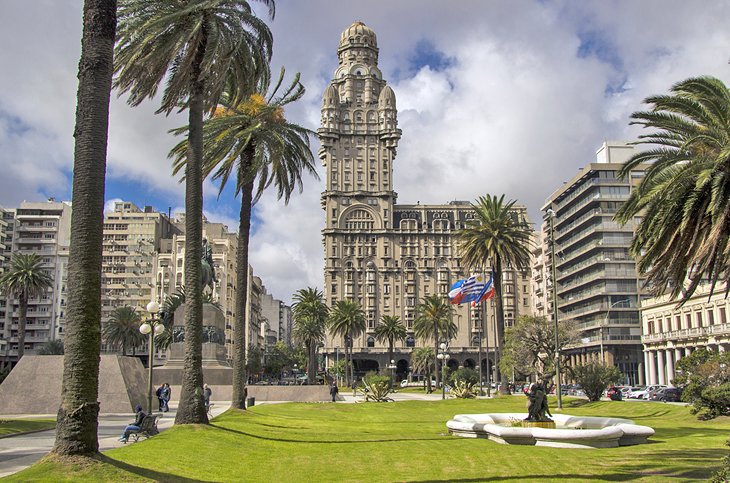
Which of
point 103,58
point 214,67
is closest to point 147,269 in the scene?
point 214,67

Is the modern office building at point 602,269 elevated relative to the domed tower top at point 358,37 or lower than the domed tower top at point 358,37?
lower

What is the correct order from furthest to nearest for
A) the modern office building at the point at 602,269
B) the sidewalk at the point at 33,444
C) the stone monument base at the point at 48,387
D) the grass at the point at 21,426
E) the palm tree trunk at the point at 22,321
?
the modern office building at the point at 602,269 → the palm tree trunk at the point at 22,321 → the stone monument base at the point at 48,387 → the grass at the point at 21,426 → the sidewalk at the point at 33,444

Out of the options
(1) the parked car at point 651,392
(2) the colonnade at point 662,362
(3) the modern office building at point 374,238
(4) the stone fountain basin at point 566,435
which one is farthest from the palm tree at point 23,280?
(2) the colonnade at point 662,362

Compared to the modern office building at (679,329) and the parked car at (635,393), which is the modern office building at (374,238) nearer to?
the modern office building at (679,329)

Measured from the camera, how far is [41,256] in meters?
129

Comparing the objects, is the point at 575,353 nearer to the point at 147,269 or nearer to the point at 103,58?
the point at 147,269

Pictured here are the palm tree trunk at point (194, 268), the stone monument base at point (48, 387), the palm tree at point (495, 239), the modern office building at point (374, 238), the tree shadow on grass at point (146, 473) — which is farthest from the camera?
the modern office building at point (374, 238)

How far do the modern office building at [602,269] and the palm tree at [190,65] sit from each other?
7695 cm

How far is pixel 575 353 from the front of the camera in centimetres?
11319

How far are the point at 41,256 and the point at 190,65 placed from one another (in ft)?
387

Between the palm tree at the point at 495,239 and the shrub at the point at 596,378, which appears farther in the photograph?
the palm tree at the point at 495,239

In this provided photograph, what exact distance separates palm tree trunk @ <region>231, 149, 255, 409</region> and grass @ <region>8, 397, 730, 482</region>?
3262mm

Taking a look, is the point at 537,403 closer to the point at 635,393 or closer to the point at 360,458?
the point at 360,458

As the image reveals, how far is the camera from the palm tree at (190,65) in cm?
2255
